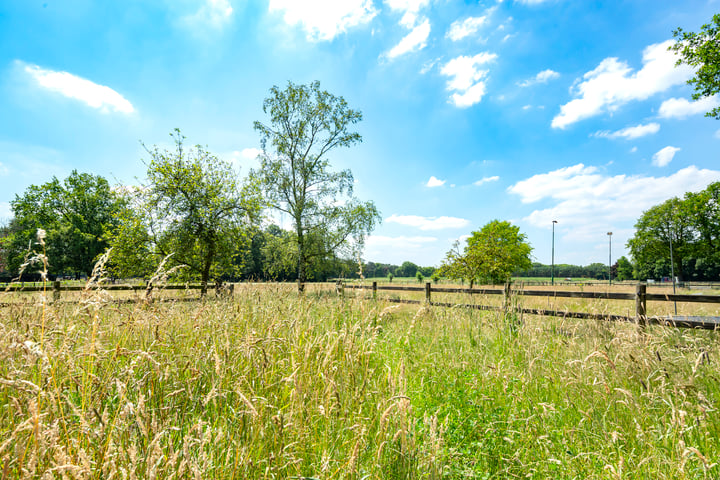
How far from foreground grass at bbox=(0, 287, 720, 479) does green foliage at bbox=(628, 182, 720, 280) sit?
180 ft

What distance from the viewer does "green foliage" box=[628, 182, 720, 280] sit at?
4091cm

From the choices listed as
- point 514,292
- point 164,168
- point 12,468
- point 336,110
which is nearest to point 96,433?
point 12,468

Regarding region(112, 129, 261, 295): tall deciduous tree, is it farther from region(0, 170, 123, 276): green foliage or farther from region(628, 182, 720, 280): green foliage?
region(628, 182, 720, 280): green foliage

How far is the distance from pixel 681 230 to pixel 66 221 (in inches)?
3107

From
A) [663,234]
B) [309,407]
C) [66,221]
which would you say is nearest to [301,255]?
[309,407]

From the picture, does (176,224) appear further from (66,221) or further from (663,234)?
(663,234)

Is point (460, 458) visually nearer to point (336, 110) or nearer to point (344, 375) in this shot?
point (344, 375)

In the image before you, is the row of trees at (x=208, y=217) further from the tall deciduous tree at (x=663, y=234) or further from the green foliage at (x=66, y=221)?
the tall deciduous tree at (x=663, y=234)

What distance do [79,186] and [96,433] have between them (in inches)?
1940

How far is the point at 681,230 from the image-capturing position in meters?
45.2

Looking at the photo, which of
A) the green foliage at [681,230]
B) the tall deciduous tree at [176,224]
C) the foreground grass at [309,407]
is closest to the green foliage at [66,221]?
the tall deciduous tree at [176,224]

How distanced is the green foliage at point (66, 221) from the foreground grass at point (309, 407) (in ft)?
124

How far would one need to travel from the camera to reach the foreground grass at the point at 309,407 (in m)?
1.38

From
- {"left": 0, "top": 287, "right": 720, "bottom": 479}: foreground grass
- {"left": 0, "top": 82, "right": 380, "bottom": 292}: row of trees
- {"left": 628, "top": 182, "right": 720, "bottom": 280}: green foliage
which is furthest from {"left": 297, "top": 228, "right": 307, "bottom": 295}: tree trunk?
{"left": 628, "top": 182, "right": 720, "bottom": 280}: green foliage
